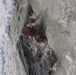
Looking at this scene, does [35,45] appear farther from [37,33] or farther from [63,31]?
[63,31]

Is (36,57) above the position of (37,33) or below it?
below

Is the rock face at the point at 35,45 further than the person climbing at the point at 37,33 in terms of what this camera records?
No

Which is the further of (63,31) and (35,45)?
(35,45)

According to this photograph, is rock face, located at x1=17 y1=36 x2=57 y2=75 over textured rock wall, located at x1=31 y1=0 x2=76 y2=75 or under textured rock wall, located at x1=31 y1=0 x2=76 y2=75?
under

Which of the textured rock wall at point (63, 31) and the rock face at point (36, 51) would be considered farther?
the rock face at point (36, 51)

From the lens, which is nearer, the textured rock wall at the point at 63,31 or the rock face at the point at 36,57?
the textured rock wall at the point at 63,31

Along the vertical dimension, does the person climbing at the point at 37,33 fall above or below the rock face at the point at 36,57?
above

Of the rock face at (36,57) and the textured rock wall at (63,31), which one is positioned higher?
the textured rock wall at (63,31)

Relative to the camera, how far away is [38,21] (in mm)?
1246

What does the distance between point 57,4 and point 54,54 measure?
240mm

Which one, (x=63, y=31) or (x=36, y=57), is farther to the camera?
(x=36, y=57)

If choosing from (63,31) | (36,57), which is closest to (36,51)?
(36,57)

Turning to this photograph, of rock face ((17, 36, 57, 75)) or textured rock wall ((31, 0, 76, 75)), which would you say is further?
rock face ((17, 36, 57, 75))

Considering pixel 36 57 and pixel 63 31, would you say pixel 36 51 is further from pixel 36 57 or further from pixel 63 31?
pixel 63 31
